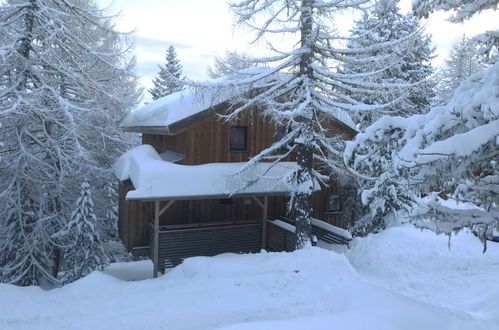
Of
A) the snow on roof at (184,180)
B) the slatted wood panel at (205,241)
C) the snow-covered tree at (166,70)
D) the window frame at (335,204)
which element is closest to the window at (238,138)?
the snow on roof at (184,180)

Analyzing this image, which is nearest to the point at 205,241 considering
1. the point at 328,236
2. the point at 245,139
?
the point at 245,139

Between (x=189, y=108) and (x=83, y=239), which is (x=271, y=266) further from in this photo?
(x=83, y=239)

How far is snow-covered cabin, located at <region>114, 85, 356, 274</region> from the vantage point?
13336 mm

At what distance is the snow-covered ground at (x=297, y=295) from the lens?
6.81 m

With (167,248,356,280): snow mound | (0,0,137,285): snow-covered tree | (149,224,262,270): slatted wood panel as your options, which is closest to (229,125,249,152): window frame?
(149,224,262,270): slatted wood panel

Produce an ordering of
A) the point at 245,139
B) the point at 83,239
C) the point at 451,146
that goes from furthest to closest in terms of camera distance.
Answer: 1. the point at 245,139
2. the point at 83,239
3. the point at 451,146

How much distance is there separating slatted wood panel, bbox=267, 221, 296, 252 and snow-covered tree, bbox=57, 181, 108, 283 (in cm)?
666

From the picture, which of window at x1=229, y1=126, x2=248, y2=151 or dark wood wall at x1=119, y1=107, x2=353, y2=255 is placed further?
window at x1=229, y1=126, x2=248, y2=151

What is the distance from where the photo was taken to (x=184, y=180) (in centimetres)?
1342

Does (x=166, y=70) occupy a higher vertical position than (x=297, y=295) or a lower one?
higher

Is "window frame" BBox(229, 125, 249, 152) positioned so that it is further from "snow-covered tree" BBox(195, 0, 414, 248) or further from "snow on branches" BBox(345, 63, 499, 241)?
"snow on branches" BBox(345, 63, 499, 241)

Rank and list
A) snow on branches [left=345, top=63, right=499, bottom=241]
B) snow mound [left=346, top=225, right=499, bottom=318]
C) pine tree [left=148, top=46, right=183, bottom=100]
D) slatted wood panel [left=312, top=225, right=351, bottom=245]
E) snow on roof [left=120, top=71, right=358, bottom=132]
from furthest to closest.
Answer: pine tree [left=148, top=46, right=183, bottom=100] < slatted wood panel [left=312, top=225, right=351, bottom=245] < snow on roof [left=120, top=71, right=358, bottom=132] < snow mound [left=346, top=225, right=499, bottom=318] < snow on branches [left=345, top=63, right=499, bottom=241]

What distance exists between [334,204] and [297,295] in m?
9.45

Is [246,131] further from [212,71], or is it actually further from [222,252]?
[212,71]
